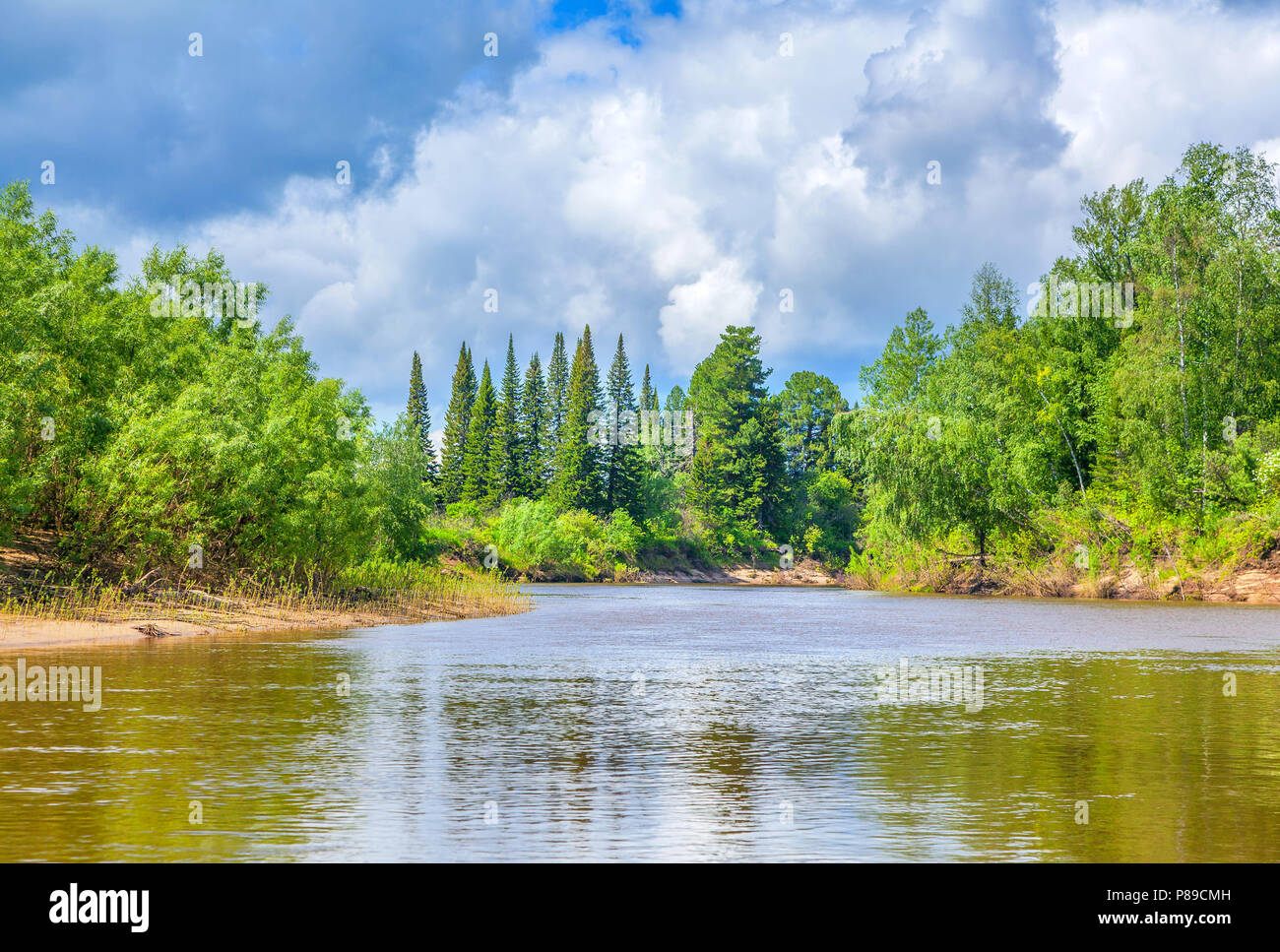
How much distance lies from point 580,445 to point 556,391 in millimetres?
24362

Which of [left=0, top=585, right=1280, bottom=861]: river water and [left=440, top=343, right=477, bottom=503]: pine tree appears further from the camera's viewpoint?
[left=440, top=343, right=477, bottom=503]: pine tree

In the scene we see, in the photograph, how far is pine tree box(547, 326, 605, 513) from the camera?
140m

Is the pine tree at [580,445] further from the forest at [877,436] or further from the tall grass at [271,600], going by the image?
the tall grass at [271,600]

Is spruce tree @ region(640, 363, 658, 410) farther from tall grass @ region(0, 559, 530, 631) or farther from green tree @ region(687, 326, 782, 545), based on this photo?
tall grass @ region(0, 559, 530, 631)

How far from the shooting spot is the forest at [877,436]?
42.8 metres

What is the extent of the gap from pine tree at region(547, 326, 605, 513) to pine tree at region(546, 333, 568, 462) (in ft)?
16.9

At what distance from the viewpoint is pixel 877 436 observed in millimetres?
86562

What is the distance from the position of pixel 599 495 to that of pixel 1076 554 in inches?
2845

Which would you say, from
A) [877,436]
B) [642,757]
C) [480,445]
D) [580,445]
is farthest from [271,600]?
[480,445]

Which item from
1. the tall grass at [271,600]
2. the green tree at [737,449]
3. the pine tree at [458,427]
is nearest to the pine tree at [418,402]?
the pine tree at [458,427]

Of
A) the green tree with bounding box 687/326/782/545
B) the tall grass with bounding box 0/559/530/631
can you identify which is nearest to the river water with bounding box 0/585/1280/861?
the tall grass with bounding box 0/559/530/631

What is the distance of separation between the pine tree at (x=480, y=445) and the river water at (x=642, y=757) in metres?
116
